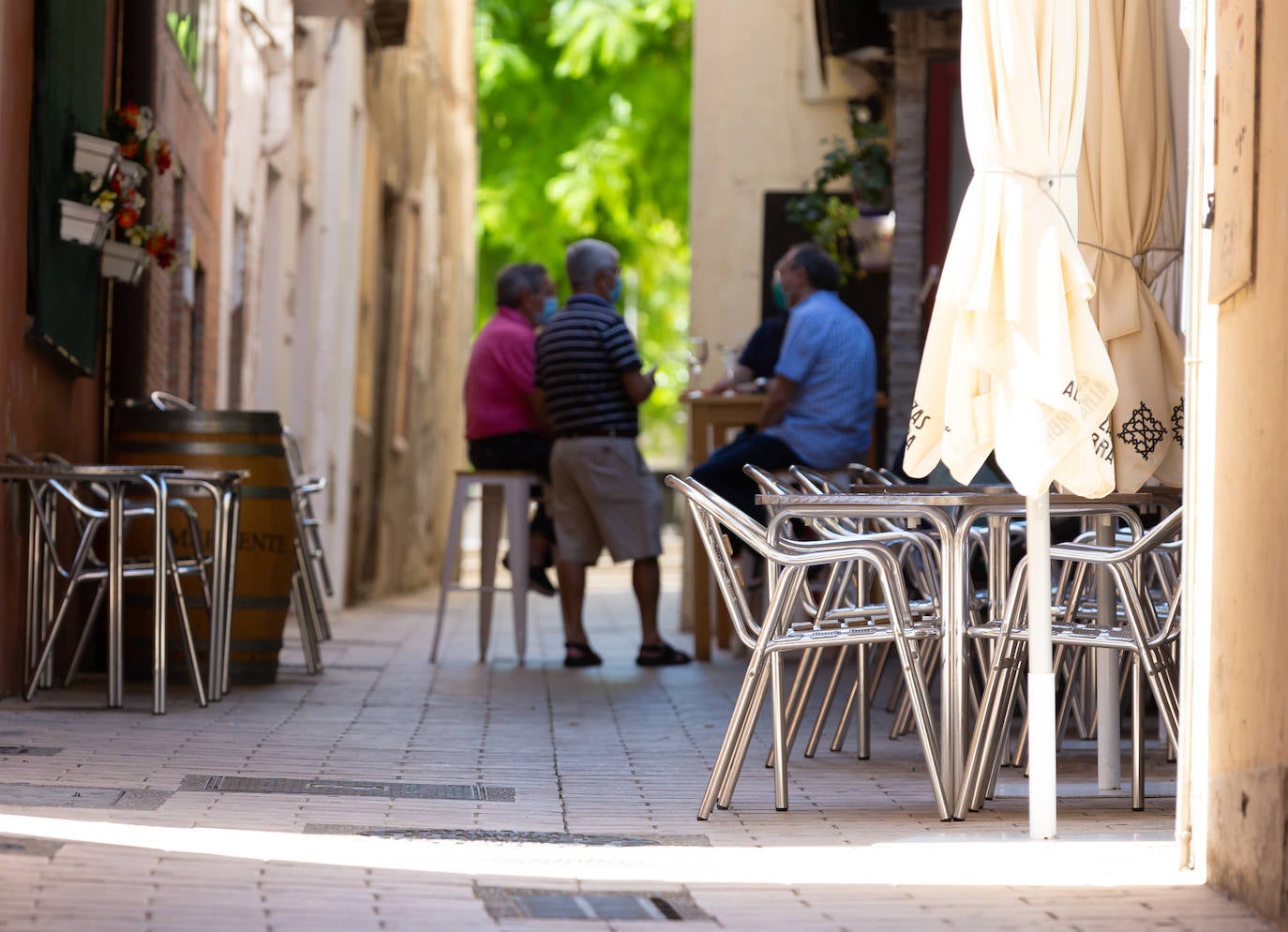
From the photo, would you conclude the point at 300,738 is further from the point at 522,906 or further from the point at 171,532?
the point at 522,906

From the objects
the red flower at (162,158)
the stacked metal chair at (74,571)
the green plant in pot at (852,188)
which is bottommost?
the stacked metal chair at (74,571)

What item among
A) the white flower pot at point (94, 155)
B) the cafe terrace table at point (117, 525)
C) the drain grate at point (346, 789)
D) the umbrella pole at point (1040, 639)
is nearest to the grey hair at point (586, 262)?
the white flower pot at point (94, 155)

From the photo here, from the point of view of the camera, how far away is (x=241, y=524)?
7.66 meters

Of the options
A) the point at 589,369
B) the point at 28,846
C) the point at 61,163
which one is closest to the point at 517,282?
the point at 589,369

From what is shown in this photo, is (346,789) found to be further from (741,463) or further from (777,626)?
(741,463)

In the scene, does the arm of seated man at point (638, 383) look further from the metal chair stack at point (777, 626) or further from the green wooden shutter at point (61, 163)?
the metal chair stack at point (777, 626)

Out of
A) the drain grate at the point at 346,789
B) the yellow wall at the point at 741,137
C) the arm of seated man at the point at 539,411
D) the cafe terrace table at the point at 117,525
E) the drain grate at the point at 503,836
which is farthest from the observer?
the yellow wall at the point at 741,137

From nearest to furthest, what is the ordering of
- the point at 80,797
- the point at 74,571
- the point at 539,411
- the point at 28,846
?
1. the point at 28,846
2. the point at 80,797
3. the point at 74,571
4. the point at 539,411

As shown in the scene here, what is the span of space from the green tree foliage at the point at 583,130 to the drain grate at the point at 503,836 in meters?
14.7

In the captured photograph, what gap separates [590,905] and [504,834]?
0.88 metres

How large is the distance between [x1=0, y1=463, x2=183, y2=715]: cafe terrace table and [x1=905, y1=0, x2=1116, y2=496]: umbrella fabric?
3.07 m

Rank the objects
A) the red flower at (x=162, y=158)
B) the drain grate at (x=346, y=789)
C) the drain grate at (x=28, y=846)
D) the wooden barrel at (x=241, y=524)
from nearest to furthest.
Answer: the drain grate at (x=28, y=846)
the drain grate at (x=346, y=789)
the wooden barrel at (x=241, y=524)
the red flower at (x=162, y=158)

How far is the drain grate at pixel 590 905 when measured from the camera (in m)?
3.44

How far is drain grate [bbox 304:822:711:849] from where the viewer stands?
14.1ft
